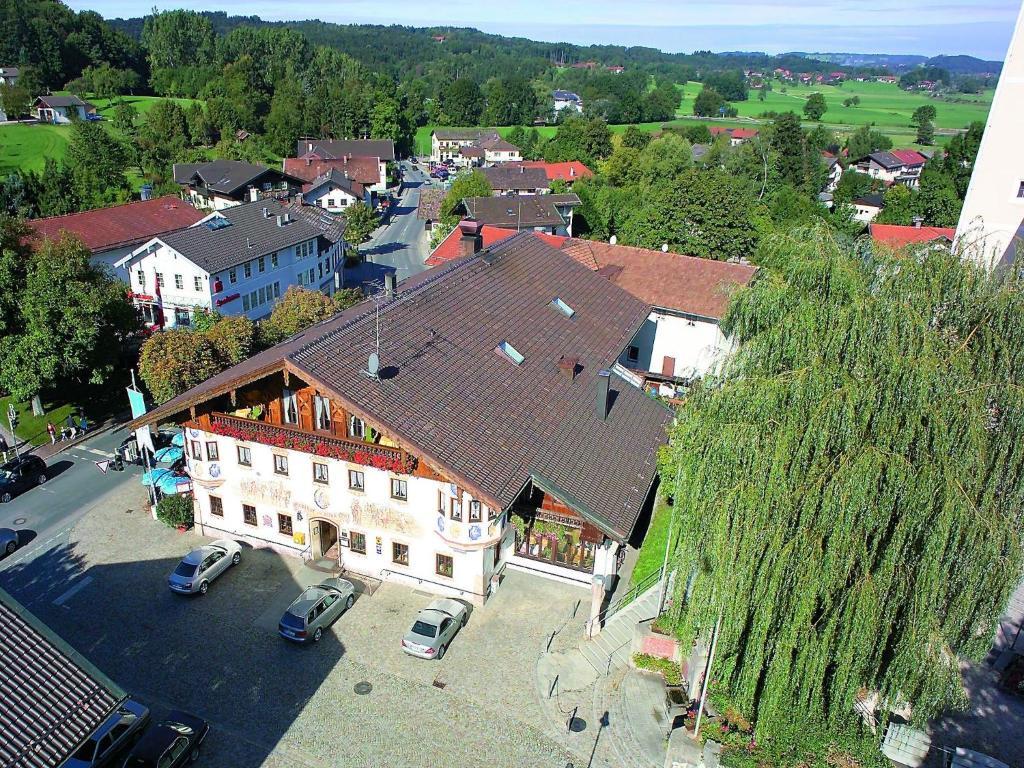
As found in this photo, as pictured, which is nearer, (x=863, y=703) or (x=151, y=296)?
Result: (x=863, y=703)

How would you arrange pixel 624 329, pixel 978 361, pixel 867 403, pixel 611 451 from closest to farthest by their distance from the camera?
A: pixel 867 403 → pixel 978 361 → pixel 611 451 → pixel 624 329

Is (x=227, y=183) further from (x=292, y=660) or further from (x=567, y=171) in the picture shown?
(x=292, y=660)

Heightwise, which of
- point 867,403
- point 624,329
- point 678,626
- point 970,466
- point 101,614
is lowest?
point 101,614

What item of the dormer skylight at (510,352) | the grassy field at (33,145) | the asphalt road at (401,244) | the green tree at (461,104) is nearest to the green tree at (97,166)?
the grassy field at (33,145)

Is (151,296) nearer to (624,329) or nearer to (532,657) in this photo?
(624,329)

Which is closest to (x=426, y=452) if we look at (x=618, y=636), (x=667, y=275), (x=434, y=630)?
(x=434, y=630)

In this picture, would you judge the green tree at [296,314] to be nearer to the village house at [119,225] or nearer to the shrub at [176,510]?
the shrub at [176,510]

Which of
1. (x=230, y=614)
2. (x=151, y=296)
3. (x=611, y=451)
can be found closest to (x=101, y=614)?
(x=230, y=614)
